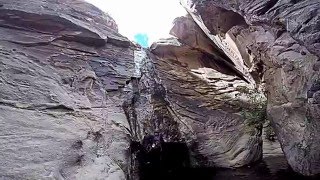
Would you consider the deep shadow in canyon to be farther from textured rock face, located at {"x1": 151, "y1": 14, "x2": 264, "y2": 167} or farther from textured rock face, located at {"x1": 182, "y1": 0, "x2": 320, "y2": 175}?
textured rock face, located at {"x1": 182, "y1": 0, "x2": 320, "y2": 175}

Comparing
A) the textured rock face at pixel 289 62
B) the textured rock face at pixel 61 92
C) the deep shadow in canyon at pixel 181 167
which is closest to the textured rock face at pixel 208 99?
the deep shadow in canyon at pixel 181 167

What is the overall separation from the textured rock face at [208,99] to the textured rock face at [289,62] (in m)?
2.53

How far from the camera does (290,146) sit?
12.3 m

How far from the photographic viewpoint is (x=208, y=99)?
1772 cm

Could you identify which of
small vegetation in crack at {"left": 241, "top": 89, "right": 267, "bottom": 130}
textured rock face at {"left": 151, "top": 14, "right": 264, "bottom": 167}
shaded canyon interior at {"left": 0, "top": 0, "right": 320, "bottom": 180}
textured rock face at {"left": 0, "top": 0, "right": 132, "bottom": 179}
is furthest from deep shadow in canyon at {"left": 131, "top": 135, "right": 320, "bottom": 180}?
textured rock face at {"left": 0, "top": 0, "right": 132, "bottom": 179}

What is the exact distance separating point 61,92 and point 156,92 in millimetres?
6388

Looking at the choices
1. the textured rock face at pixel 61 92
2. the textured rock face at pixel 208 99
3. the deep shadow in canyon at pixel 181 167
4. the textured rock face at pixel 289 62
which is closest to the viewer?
the textured rock face at pixel 61 92

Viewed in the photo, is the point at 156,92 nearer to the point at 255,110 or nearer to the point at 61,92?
the point at 255,110

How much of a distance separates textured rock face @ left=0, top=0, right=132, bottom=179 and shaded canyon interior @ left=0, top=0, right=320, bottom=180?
0.14ft

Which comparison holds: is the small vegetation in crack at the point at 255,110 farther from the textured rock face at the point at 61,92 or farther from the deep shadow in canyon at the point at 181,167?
the textured rock face at the point at 61,92

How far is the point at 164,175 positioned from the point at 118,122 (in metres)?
3.46

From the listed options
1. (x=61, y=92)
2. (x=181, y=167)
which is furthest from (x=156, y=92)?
(x=61, y=92)

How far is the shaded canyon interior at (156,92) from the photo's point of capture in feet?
29.1

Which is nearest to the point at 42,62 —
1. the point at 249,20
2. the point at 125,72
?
the point at 125,72
